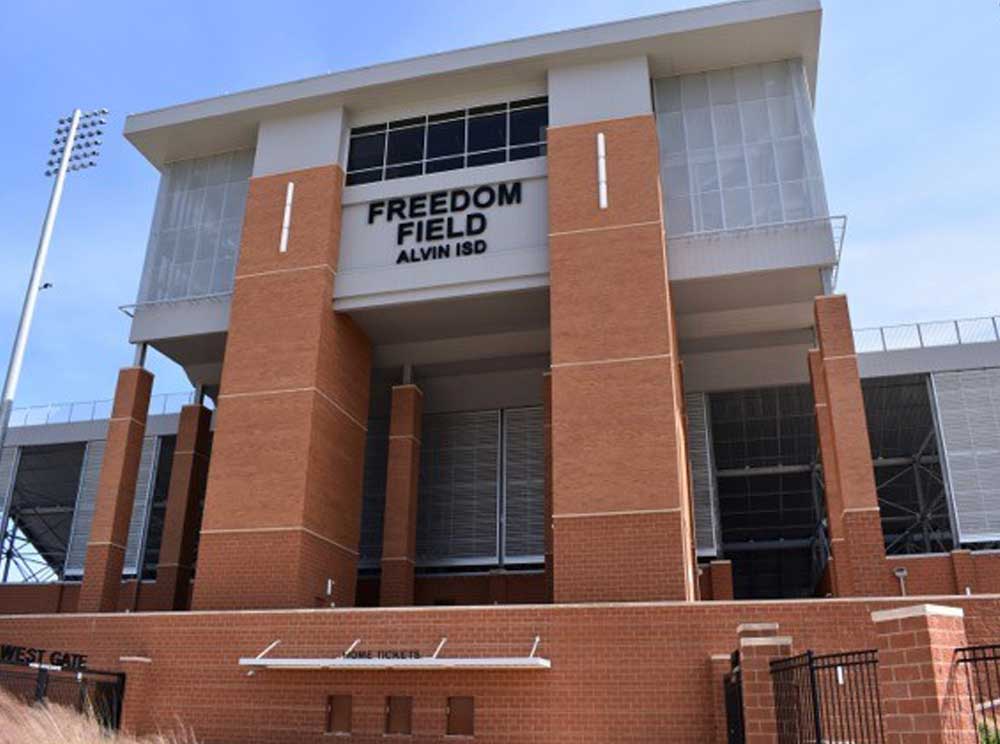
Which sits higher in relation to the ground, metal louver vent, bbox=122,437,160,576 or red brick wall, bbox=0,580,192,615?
metal louver vent, bbox=122,437,160,576

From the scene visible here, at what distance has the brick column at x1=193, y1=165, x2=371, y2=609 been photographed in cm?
2436

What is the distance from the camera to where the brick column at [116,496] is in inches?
1066

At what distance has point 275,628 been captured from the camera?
2141 centimetres

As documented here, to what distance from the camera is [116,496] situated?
27641 mm

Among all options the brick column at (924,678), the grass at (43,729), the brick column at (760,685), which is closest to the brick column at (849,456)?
the brick column at (760,685)

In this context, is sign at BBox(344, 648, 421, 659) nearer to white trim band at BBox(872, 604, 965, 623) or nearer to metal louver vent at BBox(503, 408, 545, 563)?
metal louver vent at BBox(503, 408, 545, 563)

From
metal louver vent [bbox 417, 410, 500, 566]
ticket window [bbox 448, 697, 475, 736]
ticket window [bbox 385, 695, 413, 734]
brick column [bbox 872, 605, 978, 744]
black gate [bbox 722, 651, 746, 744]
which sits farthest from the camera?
metal louver vent [bbox 417, 410, 500, 566]

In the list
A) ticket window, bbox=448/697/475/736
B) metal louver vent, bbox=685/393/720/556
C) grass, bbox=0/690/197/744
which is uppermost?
metal louver vent, bbox=685/393/720/556

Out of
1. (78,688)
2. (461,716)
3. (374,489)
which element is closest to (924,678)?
(461,716)

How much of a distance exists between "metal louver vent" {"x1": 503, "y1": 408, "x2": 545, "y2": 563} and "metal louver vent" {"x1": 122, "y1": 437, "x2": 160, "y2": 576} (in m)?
14.1

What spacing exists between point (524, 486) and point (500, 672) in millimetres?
14802

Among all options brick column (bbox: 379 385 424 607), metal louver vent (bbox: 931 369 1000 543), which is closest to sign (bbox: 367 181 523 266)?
brick column (bbox: 379 385 424 607)

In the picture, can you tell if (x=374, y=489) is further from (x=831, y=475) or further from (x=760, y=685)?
(x=760, y=685)

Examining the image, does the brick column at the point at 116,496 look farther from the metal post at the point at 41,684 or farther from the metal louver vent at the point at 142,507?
the metal post at the point at 41,684
